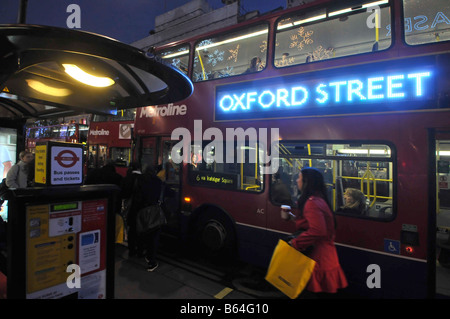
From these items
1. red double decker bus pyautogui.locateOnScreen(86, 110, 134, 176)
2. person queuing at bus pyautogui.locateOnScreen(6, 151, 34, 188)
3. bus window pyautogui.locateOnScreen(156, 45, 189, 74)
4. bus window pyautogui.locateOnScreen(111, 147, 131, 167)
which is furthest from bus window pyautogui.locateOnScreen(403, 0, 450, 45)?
bus window pyautogui.locateOnScreen(111, 147, 131, 167)

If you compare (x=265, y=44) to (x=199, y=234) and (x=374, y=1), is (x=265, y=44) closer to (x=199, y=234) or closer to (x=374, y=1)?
(x=374, y=1)

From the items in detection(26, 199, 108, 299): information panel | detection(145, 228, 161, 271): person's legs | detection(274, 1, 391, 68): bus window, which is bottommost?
detection(145, 228, 161, 271): person's legs

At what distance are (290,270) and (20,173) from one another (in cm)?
530

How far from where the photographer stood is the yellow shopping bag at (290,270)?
2.45 m

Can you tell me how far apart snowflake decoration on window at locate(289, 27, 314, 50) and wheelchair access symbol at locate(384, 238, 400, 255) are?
2.94m

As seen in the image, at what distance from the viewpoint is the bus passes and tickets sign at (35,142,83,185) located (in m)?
1.92

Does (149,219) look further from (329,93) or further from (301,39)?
(301,39)

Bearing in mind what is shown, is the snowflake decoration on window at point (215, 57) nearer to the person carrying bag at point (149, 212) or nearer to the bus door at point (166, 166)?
the bus door at point (166, 166)

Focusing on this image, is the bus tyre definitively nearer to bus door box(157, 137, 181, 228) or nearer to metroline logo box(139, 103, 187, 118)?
bus door box(157, 137, 181, 228)

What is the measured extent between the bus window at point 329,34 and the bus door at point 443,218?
5.04 ft

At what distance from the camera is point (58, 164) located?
1971 mm

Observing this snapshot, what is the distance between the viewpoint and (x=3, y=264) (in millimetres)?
2104

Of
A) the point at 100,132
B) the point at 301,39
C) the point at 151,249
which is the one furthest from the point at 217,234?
the point at 100,132

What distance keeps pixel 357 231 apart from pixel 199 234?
282 cm
